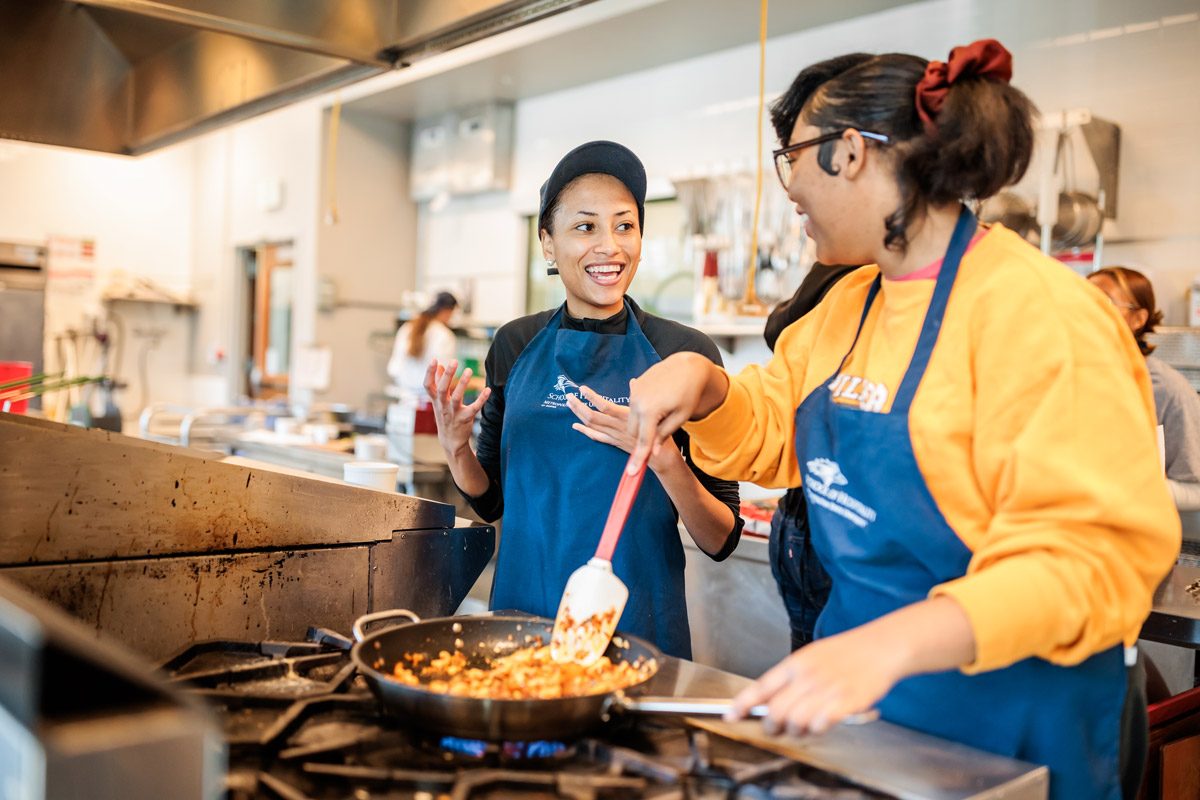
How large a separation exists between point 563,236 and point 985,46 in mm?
943

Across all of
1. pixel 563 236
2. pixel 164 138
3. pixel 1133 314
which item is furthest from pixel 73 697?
pixel 1133 314

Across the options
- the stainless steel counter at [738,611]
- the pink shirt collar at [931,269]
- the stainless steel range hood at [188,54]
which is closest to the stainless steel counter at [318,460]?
the stainless steel counter at [738,611]

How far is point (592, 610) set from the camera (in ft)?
4.23

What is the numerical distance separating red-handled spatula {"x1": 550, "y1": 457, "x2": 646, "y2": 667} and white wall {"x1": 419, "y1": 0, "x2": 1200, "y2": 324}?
10.8 feet

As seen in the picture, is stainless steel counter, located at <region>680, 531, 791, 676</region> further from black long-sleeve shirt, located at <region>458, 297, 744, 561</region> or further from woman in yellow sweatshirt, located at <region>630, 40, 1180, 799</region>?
woman in yellow sweatshirt, located at <region>630, 40, 1180, 799</region>

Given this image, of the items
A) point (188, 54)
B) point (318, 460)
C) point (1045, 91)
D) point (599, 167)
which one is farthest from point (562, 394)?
point (1045, 91)

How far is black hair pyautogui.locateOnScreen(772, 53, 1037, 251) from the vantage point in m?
1.17

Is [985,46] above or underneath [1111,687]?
above

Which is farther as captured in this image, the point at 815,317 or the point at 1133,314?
the point at 1133,314

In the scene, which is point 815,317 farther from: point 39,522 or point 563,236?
point 39,522

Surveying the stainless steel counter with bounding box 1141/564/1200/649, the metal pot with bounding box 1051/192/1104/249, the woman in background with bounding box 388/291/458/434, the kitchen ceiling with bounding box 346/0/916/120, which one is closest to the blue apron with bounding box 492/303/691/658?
the stainless steel counter with bounding box 1141/564/1200/649

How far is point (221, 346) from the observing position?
8.79 m

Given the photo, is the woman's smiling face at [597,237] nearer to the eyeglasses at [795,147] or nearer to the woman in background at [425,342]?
the eyeglasses at [795,147]

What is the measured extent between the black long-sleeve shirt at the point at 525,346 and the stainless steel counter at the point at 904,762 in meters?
0.78
